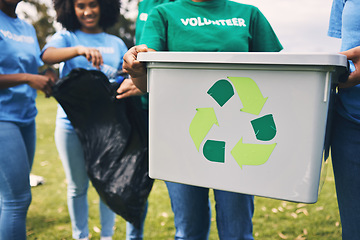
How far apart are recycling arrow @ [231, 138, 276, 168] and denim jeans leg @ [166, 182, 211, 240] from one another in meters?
0.49

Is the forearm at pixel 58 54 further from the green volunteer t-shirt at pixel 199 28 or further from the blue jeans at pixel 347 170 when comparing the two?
the blue jeans at pixel 347 170

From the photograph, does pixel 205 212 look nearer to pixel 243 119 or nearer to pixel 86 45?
pixel 243 119

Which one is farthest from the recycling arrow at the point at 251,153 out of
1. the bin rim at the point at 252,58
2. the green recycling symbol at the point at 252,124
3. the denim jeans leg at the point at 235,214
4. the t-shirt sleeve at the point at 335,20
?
the t-shirt sleeve at the point at 335,20

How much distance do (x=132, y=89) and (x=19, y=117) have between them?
2.44ft

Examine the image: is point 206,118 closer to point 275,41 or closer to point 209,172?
point 209,172

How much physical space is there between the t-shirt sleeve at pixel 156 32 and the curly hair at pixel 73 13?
105cm

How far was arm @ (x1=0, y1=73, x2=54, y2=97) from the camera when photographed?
189cm

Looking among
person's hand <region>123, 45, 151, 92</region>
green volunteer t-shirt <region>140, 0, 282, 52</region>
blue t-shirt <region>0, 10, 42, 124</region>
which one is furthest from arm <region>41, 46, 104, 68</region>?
person's hand <region>123, 45, 151, 92</region>

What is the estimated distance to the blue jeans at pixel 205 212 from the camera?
1.53m

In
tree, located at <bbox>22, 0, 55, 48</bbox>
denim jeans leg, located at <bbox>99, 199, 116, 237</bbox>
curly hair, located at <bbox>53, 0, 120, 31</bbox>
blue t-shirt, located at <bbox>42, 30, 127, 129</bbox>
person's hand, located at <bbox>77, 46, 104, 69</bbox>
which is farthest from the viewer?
tree, located at <bbox>22, 0, 55, 48</bbox>

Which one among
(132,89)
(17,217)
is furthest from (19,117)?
(132,89)

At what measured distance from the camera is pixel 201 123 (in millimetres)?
1195

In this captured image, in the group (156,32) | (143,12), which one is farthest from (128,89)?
(143,12)

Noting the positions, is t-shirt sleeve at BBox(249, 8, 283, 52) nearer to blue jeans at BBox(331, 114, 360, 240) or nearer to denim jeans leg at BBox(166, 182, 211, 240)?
blue jeans at BBox(331, 114, 360, 240)
